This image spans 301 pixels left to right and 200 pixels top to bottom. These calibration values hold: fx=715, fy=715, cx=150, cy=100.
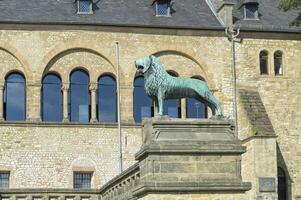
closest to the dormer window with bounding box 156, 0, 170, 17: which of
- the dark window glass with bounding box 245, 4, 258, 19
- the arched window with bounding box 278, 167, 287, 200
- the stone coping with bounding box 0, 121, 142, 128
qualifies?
the dark window glass with bounding box 245, 4, 258, 19

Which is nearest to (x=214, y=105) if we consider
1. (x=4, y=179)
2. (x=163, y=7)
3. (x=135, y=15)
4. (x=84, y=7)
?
(x=4, y=179)

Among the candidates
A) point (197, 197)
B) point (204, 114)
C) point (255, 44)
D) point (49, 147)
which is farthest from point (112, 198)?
point (255, 44)

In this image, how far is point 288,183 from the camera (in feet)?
118

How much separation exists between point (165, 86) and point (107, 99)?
19.2 m

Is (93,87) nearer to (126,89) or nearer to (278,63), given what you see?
(126,89)

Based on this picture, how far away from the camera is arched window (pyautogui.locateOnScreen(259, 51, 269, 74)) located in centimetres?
3706

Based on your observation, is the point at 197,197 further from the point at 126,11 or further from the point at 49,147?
the point at 126,11

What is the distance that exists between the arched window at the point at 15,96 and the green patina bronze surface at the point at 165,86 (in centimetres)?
1866

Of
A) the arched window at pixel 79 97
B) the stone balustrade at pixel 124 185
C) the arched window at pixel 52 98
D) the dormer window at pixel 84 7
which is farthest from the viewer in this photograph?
the dormer window at pixel 84 7

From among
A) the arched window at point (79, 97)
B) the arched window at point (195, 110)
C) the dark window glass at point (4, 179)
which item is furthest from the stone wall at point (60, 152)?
the arched window at point (195, 110)

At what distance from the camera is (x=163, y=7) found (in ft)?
121

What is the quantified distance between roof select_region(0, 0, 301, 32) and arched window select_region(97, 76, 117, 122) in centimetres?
286

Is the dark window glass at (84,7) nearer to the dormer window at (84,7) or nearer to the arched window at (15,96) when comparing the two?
the dormer window at (84,7)

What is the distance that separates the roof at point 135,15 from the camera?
3488 centimetres
